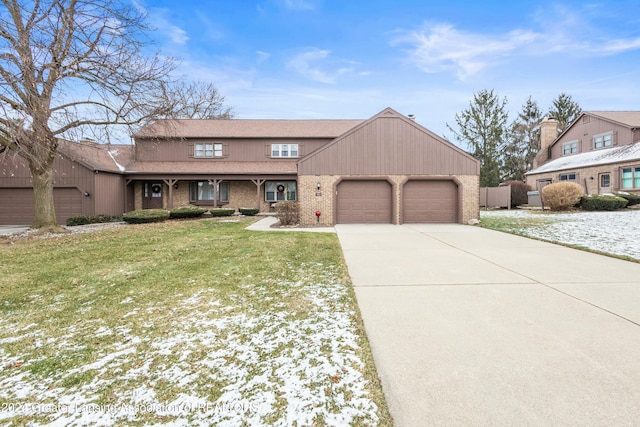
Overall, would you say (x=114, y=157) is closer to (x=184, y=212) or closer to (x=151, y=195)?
(x=151, y=195)

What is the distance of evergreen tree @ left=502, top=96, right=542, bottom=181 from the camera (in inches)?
1480

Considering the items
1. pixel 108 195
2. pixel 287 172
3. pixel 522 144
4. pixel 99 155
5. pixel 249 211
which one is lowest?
pixel 249 211

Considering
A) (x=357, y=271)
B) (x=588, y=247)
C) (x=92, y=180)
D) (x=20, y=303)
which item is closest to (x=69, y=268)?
(x=20, y=303)

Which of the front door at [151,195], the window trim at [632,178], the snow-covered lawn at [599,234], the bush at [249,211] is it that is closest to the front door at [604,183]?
the window trim at [632,178]

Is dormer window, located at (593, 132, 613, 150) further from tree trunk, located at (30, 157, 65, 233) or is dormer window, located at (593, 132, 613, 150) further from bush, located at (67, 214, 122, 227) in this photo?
tree trunk, located at (30, 157, 65, 233)

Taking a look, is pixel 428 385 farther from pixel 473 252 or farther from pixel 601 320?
pixel 473 252

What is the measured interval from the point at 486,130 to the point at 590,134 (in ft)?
36.2

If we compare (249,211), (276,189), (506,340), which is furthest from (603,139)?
(506,340)

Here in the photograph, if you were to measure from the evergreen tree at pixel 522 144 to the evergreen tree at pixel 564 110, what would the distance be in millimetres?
3277

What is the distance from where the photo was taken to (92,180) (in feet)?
54.5

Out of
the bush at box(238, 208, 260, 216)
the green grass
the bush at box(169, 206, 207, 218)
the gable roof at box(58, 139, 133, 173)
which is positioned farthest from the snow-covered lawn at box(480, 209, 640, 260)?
the gable roof at box(58, 139, 133, 173)

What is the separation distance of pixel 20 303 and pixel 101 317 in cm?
170

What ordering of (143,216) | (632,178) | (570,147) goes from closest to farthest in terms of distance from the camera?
(143,216)
(632,178)
(570,147)

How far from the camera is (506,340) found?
2924 millimetres
